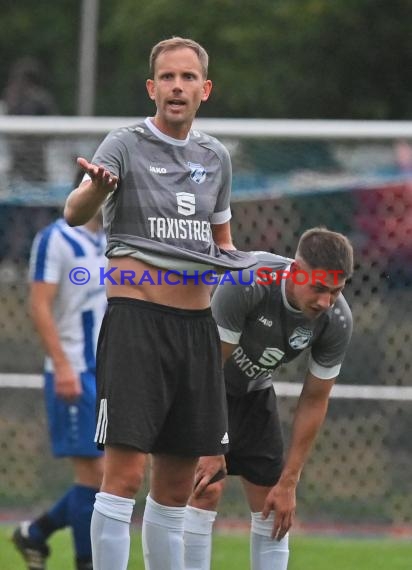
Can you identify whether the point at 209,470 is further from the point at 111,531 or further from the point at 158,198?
the point at 158,198

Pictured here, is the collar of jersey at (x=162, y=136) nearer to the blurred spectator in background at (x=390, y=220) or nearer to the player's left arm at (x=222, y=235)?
the player's left arm at (x=222, y=235)

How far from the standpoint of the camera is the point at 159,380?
503 centimetres

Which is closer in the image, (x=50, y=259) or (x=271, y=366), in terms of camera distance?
(x=271, y=366)

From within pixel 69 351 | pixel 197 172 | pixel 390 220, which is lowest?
pixel 69 351

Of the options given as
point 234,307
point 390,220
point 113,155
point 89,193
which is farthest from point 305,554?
point 89,193

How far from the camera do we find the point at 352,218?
779 cm

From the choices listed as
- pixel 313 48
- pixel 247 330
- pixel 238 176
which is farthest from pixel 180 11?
pixel 247 330

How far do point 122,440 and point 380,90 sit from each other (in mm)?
9915

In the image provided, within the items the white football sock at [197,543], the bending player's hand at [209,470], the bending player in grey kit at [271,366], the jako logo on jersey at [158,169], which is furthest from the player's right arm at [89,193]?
the white football sock at [197,543]

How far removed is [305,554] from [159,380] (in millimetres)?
2621

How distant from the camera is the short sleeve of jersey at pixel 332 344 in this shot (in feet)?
18.5

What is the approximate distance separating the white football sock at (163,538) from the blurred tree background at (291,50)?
9320 millimetres

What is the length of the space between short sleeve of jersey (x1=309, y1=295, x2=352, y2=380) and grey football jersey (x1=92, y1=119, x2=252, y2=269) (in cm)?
61

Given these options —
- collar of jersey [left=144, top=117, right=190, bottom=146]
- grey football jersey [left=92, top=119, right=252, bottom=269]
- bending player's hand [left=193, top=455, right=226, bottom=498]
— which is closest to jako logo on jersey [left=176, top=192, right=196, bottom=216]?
grey football jersey [left=92, top=119, right=252, bottom=269]
